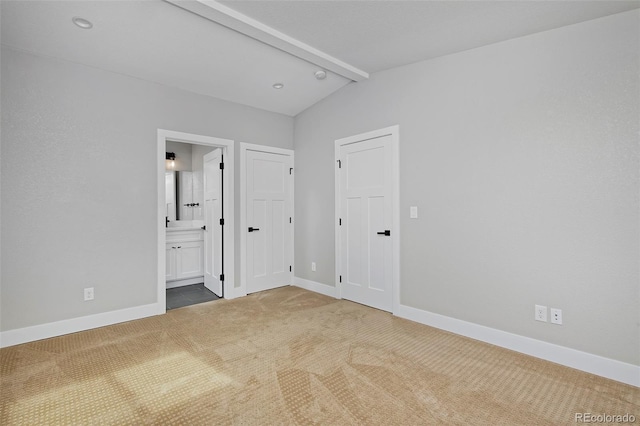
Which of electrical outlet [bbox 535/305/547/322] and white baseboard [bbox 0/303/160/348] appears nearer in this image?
electrical outlet [bbox 535/305/547/322]

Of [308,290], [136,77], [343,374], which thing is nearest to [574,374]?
[343,374]

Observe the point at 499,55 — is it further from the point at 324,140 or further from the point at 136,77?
the point at 136,77

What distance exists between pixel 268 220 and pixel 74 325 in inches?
98.8

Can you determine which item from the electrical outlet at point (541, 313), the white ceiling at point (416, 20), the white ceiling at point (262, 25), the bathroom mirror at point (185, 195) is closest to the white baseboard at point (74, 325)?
the bathroom mirror at point (185, 195)

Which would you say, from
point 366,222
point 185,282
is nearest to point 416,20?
point 366,222

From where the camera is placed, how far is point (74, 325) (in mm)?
3049

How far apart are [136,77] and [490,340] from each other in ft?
14.9

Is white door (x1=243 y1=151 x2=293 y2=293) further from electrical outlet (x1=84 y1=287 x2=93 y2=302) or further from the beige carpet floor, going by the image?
electrical outlet (x1=84 y1=287 x2=93 y2=302)

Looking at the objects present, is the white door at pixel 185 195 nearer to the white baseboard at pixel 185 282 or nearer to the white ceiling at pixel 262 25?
the white baseboard at pixel 185 282

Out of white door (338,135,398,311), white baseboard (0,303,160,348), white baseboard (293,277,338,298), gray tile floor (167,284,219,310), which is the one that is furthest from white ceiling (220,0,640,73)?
gray tile floor (167,284,219,310)

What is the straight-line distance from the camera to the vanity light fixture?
5316 millimetres

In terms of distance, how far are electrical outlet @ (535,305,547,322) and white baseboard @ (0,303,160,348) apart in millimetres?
3817

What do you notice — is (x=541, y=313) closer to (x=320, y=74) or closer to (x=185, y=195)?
(x=320, y=74)

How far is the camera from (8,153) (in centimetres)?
273
